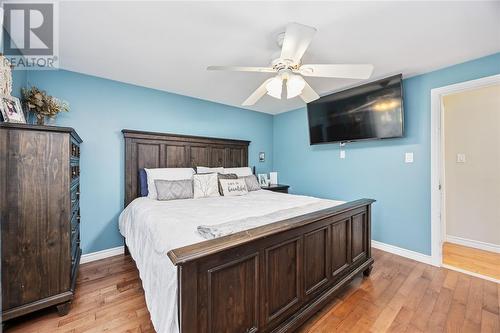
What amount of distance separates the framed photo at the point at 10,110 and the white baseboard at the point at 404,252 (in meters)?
4.25

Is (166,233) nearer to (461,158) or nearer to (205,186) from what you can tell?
(205,186)

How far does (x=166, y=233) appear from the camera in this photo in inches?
55.4

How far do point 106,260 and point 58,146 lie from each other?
1.76m

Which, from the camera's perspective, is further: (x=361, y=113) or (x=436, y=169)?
(x=361, y=113)

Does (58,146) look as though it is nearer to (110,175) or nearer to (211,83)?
(110,175)

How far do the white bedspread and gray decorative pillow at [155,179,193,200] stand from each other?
150mm

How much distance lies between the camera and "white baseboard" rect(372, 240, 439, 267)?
2602 millimetres

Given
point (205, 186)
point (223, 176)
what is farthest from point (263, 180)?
point (205, 186)

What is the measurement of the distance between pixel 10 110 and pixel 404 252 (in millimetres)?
4390

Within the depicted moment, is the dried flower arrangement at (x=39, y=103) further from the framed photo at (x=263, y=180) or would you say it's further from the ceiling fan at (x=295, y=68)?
the framed photo at (x=263, y=180)

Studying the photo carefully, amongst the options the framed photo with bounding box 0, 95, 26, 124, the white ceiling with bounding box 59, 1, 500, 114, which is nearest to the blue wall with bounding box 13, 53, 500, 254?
the white ceiling with bounding box 59, 1, 500, 114

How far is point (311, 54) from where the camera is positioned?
7.22ft

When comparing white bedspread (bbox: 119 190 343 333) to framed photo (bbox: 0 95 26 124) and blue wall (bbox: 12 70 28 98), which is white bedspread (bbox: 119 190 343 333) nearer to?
framed photo (bbox: 0 95 26 124)

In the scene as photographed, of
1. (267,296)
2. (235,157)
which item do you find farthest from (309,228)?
(235,157)
